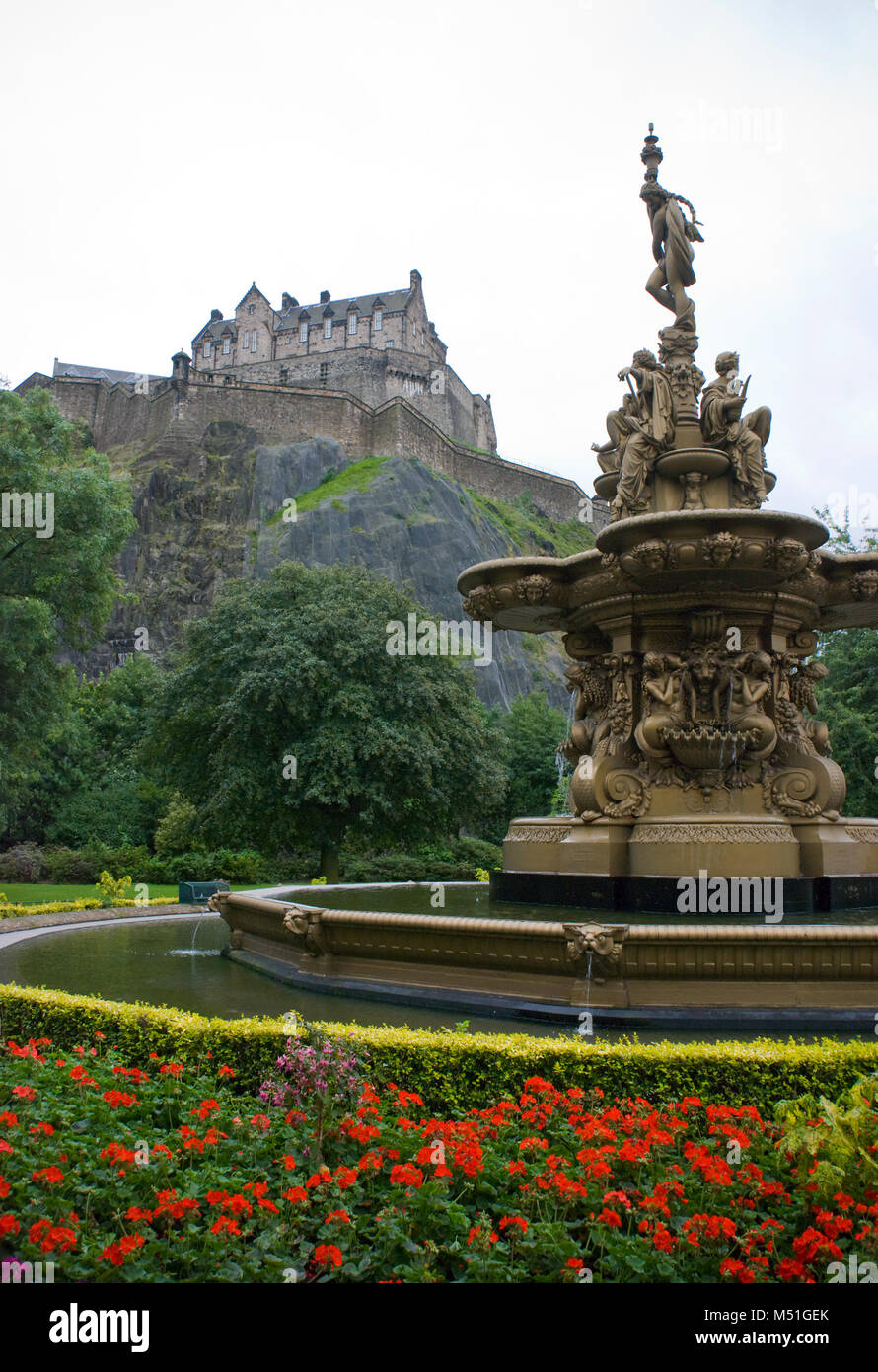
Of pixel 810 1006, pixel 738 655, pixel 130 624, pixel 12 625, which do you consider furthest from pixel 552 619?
pixel 130 624

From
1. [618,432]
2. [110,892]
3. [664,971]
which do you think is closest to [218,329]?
[110,892]

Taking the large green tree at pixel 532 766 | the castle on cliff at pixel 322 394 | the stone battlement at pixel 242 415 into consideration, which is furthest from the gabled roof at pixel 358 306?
the large green tree at pixel 532 766

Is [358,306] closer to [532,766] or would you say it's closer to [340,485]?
[340,485]

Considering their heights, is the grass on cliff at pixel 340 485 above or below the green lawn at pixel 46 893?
above

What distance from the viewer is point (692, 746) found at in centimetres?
938

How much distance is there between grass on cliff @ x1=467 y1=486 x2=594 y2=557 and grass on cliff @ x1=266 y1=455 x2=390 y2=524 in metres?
11.5

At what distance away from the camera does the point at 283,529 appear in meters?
71.8

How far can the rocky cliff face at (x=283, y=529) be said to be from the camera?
70312mm

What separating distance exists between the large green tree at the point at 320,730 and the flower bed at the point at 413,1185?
23290 millimetres

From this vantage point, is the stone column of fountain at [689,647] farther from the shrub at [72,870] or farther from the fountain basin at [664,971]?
the shrub at [72,870]

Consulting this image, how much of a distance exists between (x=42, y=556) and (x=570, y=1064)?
80.4 ft

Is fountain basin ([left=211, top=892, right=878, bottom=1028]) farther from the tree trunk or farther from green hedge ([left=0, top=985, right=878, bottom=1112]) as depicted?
the tree trunk

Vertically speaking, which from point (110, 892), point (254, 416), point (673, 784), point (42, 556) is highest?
point (254, 416)
